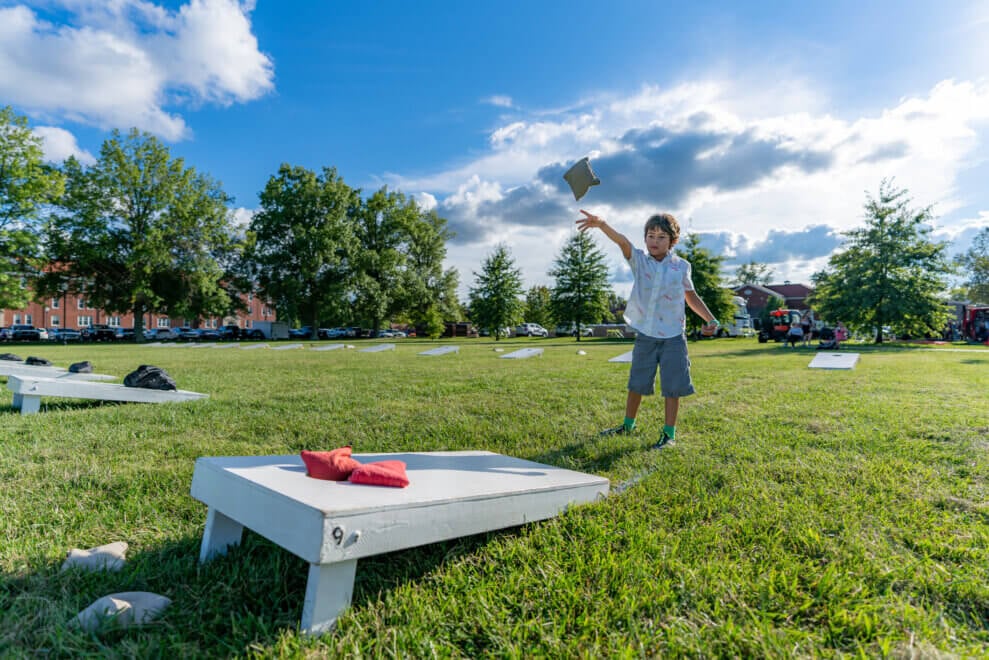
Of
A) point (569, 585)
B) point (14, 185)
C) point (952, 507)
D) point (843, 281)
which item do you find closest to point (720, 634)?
point (569, 585)

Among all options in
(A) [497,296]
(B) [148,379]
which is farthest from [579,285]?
(B) [148,379]

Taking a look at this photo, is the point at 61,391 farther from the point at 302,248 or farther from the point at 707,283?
the point at 302,248

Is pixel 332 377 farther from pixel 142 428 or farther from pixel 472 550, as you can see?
pixel 472 550

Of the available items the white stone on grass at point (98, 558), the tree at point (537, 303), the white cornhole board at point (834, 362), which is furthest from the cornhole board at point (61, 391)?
the tree at point (537, 303)

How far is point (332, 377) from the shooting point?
31.2ft

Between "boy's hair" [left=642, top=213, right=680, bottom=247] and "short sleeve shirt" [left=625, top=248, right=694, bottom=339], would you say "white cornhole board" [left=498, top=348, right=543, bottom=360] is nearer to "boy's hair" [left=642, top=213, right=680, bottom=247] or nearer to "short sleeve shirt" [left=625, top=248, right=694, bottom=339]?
"short sleeve shirt" [left=625, top=248, right=694, bottom=339]

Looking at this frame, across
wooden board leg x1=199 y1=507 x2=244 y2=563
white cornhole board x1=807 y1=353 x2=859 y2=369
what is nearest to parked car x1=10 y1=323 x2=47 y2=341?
wooden board leg x1=199 y1=507 x2=244 y2=563

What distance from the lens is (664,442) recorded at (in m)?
4.14

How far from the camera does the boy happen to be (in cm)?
429

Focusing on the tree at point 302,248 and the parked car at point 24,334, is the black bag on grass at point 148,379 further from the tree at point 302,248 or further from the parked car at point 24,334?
the parked car at point 24,334

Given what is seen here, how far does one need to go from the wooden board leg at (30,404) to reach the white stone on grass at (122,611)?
17.7 ft

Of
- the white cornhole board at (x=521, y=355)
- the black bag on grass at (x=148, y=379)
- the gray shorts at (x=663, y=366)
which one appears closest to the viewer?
the gray shorts at (x=663, y=366)

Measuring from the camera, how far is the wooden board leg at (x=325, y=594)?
158cm

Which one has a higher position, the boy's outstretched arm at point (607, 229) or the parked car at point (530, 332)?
the boy's outstretched arm at point (607, 229)
